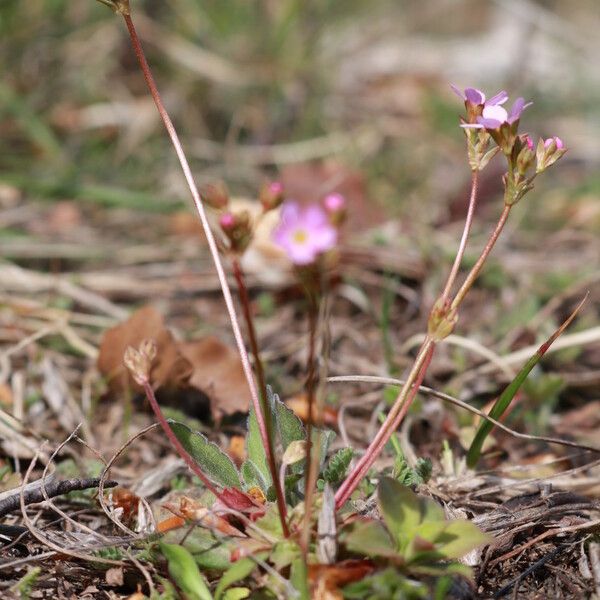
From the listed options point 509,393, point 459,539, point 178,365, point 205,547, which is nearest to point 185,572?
point 205,547

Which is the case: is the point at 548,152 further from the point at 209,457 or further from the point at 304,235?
the point at 209,457

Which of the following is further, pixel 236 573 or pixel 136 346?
pixel 136 346

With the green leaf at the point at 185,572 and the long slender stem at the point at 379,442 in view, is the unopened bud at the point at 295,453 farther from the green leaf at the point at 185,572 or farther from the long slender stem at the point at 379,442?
the green leaf at the point at 185,572

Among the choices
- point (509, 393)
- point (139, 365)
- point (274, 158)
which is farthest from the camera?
point (274, 158)

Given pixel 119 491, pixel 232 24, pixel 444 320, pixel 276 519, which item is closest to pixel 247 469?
pixel 276 519

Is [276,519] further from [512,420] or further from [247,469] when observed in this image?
[512,420]

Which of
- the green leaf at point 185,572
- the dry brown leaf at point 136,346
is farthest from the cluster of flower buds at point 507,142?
the dry brown leaf at point 136,346
